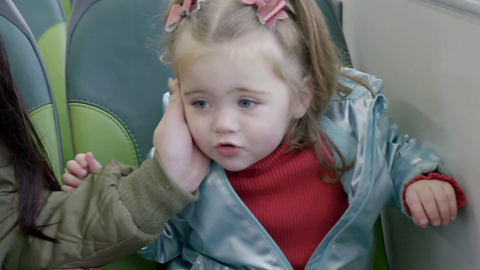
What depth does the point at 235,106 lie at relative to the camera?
25.0 inches

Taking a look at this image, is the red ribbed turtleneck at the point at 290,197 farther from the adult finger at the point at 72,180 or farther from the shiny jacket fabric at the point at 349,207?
the adult finger at the point at 72,180

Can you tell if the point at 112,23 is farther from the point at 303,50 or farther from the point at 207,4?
the point at 303,50

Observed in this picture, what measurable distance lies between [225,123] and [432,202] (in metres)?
0.35

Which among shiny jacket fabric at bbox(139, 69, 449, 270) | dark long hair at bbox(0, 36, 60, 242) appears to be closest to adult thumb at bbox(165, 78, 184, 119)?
shiny jacket fabric at bbox(139, 69, 449, 270)

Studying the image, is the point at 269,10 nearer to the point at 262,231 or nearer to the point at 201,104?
the point at 201,104

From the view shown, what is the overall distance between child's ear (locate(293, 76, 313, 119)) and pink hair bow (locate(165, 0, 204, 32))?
0.70 feet

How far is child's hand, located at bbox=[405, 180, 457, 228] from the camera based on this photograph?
0.65 m

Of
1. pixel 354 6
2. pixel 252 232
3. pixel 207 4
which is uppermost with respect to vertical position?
pixel 207 4

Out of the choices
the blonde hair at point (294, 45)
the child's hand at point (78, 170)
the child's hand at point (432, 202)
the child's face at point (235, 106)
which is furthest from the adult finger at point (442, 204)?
the child's hand at point (78, 170)

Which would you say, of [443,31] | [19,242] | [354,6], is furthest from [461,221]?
[19,242]

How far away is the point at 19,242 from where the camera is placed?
66cm

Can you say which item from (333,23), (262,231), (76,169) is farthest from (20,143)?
(333,23)

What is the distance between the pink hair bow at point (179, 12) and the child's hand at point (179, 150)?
10cm

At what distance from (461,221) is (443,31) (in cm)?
30
